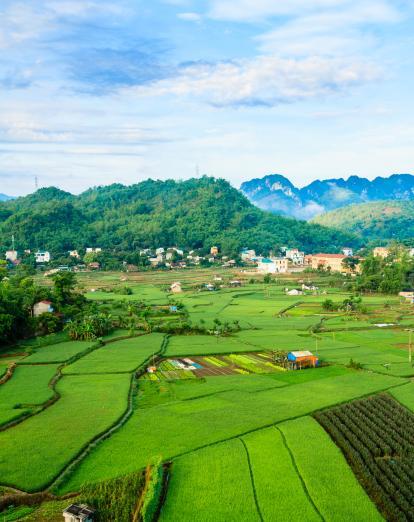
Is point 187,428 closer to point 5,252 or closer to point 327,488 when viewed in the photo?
point 327,488

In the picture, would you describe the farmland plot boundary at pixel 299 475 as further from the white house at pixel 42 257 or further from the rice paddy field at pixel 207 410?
the white house at pixel 42 257

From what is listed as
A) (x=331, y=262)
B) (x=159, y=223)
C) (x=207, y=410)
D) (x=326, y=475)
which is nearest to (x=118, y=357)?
(x=207, y=410)

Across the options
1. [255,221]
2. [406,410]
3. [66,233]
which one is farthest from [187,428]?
[255,221]

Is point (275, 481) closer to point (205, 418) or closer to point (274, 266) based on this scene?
Result: point (205, 418)

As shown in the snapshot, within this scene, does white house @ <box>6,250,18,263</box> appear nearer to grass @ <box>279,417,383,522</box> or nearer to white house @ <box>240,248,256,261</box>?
white house @ <box>240,248,256,261</box>

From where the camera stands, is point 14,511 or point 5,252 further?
point 5,252

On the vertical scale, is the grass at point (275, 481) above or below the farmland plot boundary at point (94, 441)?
below

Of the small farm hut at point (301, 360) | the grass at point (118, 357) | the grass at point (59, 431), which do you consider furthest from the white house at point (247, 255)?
the grass at point (59, 431)
